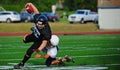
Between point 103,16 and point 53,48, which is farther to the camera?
point 103,16

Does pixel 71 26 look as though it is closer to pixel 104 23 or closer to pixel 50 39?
pixel 104 23

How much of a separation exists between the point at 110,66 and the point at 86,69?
85 centimetres

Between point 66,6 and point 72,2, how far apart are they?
6.23ft

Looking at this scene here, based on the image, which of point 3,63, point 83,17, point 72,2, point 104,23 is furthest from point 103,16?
point 72,2

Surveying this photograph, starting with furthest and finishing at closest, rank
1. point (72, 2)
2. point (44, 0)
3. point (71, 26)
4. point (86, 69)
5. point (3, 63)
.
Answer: point (72, 2), point (44, 0), point (71, 26), point (3, 63), point (86, 69)

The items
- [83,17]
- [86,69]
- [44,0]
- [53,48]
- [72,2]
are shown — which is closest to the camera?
[86,69]

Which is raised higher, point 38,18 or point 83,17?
point 38,18

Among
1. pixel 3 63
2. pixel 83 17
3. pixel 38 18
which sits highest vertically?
pixel 38 18

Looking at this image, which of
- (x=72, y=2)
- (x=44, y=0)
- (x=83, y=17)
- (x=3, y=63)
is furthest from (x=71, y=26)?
(x=72, y=2)

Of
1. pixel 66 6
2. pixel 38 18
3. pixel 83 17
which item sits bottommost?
pixel 66 6

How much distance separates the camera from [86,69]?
1159 centimetres

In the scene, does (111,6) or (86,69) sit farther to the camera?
(111,6)

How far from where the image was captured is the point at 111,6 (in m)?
40.8

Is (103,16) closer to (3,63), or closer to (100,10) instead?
(100,10)
